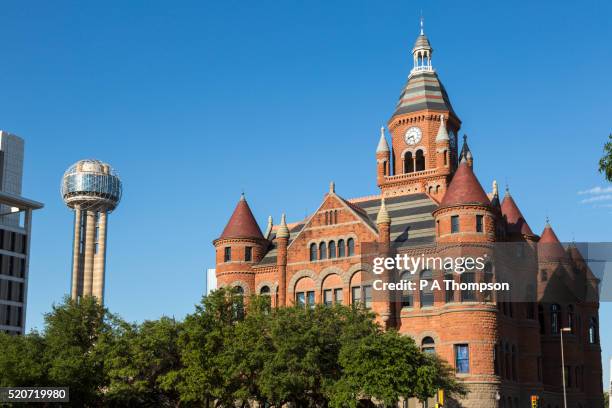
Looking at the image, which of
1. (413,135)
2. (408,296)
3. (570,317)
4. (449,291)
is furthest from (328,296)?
(570,317)

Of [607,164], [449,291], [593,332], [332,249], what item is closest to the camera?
[607,164]

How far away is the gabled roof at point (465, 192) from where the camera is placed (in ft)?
205

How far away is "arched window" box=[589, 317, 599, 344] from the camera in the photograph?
262 ft

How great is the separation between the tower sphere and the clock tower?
327 ft

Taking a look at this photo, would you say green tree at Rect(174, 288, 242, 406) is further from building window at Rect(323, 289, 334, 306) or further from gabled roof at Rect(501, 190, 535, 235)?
gabled roof at Rect(501, 190, 535, 235)

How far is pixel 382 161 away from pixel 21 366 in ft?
138

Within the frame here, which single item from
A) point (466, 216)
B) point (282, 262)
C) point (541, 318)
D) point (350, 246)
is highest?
point (466, 216)

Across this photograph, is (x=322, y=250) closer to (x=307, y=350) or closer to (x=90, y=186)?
(x=307, y=350)

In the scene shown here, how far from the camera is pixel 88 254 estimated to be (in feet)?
563

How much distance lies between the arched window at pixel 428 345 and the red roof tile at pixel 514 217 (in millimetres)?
16273

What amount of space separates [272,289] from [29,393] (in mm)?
32671

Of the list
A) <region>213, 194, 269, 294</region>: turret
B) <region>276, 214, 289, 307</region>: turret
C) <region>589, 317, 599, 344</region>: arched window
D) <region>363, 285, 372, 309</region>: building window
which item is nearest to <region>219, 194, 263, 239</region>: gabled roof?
<region>213, 194, 269, 294</region>: turret

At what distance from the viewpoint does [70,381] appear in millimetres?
52875

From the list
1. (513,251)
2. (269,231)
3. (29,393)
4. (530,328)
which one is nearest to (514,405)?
(530,328)
